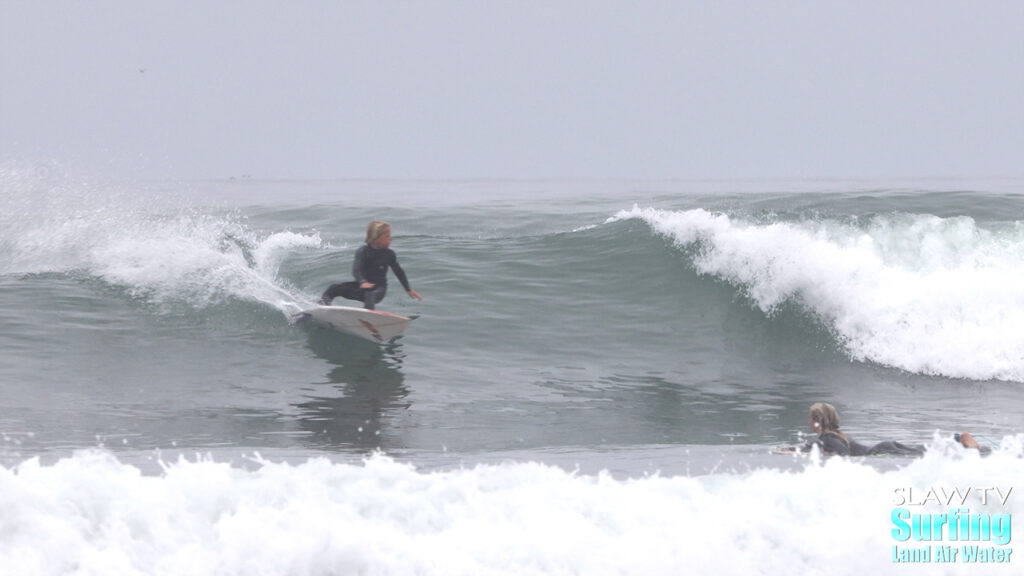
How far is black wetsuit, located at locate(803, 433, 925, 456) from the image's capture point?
7.96 metres

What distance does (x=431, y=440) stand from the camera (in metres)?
9.00

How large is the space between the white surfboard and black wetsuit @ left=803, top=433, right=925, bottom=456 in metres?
5.72

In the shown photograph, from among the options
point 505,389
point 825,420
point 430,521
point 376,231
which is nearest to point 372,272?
point 376,231

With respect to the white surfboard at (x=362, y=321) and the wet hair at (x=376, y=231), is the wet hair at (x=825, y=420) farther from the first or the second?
the wet hair at (x=376, y=231)

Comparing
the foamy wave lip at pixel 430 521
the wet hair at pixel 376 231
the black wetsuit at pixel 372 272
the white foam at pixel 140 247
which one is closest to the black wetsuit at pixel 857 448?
the foamy wave lip at pixel 430 521

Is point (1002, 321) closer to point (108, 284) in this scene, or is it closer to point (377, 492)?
point (377, 492)

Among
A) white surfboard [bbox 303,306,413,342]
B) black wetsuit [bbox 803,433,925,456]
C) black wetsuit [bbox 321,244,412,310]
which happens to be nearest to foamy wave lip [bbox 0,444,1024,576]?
black wetsuit [bbox 803,433,925,456]

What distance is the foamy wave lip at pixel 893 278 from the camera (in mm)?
13680

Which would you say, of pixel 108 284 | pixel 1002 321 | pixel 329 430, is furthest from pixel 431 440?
pixel 1002 321

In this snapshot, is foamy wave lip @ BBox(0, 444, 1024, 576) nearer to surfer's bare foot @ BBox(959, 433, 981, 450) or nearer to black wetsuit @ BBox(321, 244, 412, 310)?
surfer's bare foot @ BBox(959, 433, 981, 450)

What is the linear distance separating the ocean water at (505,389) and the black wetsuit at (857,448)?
29 cm

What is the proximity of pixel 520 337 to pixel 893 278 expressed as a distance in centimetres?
600

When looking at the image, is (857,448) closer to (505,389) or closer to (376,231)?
(505,389)

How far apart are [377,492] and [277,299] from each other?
824 centimetres
